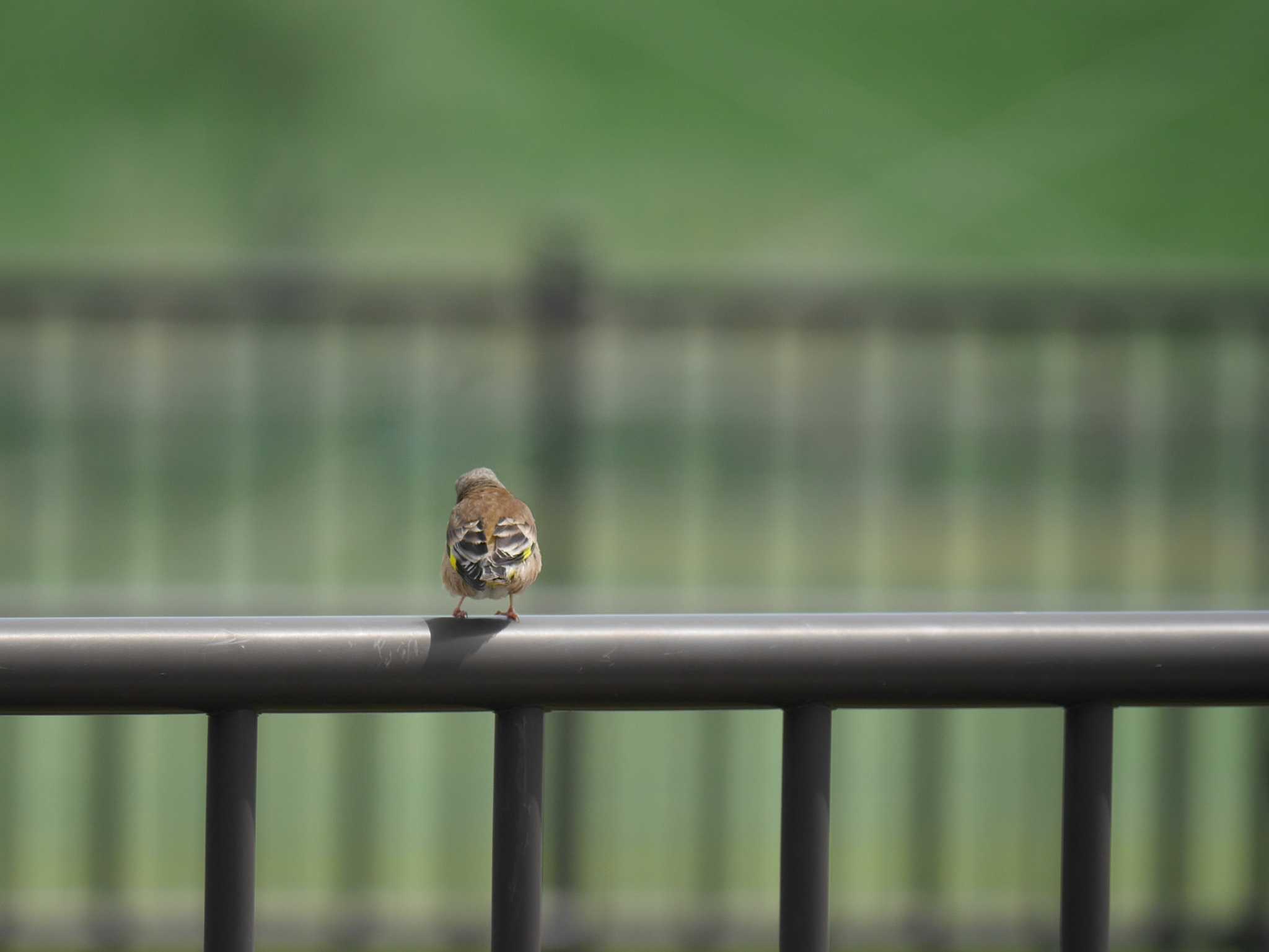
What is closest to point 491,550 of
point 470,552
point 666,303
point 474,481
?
point 470,552

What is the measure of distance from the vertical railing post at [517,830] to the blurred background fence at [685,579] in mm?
2286

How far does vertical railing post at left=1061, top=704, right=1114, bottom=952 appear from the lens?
26.1 inches

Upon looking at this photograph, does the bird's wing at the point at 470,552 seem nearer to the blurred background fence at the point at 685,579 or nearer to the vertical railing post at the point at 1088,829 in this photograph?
the vertical railing post at the point at 1088,829

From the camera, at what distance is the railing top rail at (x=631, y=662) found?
0.60 metres

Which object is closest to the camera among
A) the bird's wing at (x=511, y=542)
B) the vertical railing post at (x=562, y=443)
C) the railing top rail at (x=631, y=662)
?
the railing top rail at (x=631, y=662)

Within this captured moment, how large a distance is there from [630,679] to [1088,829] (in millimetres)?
261

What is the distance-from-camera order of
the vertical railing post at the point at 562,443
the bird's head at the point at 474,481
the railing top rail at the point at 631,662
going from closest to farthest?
the railing top rail at the point at 631,662 < the bird's head at the point at 474,481 < the vertical railing post at the point at 562,443

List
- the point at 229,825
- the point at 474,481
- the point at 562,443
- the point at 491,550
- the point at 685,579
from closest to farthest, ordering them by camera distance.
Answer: the point at 229,825 < the point at 491,550 < the point at 474,481 < the point at 562,443 < the point at 685,579

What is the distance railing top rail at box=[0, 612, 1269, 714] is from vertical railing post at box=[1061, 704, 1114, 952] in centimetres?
2

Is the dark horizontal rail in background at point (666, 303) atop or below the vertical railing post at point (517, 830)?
atop

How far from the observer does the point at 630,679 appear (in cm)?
63

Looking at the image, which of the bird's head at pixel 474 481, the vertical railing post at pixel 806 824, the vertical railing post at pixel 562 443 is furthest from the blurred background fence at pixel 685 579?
the vertical railing post at pixel 806 824

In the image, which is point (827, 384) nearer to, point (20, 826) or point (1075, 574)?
point (1075, 574)

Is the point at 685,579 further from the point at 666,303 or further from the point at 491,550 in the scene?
the point at 491,550
